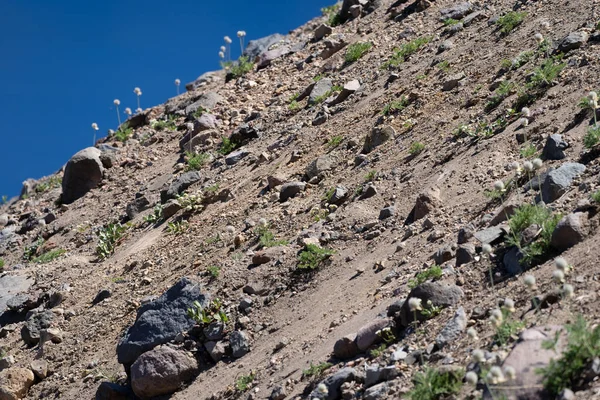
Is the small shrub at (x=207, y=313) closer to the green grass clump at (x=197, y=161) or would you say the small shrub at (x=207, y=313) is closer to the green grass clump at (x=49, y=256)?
the green grass clump at (x=197, y=161)

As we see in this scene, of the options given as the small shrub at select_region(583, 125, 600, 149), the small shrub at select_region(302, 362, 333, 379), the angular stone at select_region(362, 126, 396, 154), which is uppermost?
the angular stone at select_region(362, 126, 396, 154)

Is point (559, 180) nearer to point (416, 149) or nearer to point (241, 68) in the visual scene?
point (416, 149)

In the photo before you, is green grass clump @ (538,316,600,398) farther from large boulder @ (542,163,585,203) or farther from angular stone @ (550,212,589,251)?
large boulder @ (542,163,585,203)

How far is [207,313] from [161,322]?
557mm

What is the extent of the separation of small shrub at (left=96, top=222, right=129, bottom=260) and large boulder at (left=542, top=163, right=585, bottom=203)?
8.60m

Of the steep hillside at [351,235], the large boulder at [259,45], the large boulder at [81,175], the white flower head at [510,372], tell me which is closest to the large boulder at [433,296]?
the steep hillside at [351,235]

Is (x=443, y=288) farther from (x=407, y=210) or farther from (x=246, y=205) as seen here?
(x=246, y=205)

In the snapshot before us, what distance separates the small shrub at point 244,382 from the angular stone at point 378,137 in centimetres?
508

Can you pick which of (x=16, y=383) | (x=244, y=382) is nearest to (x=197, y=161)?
(x=16, y=383)

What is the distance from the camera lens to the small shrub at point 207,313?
1007 centimetres

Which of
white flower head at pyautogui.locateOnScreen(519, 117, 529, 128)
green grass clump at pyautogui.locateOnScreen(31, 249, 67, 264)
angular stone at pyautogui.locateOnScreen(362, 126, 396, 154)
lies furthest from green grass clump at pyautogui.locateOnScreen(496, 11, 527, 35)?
green grass clump at pyautogui.locateOnScreen(31, 249, 67, 264)

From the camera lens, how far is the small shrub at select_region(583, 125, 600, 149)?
9062 mm

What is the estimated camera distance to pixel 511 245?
8023mm

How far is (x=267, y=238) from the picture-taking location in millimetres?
11484
